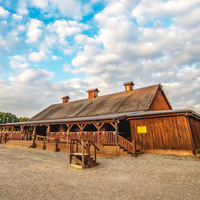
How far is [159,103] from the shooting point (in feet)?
62.0

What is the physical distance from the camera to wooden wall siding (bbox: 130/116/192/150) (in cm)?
994

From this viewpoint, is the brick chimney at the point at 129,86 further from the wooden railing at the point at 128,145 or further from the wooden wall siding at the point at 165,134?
the wooden railing at the point at 128,145

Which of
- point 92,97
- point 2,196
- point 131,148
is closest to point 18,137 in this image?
point 92,97

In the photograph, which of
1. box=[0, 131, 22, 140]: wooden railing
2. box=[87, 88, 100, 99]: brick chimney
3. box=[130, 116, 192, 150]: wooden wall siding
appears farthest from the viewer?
box=[87, 88, 100, 99]: brick chimney

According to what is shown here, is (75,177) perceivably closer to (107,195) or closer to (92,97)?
(107,195)

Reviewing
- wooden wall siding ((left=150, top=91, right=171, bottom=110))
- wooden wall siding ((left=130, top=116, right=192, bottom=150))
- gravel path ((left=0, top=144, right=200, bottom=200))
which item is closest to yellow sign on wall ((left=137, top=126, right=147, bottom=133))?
wooden wall siding ((left=130, top=116, right=192, bottom=150))

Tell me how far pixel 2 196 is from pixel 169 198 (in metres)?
4.43

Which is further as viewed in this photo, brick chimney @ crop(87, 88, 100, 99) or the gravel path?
brick chimney @ crop(87, 88, 100, 99)

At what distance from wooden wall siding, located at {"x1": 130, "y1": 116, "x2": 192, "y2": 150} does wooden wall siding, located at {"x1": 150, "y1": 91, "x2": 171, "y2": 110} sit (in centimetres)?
555

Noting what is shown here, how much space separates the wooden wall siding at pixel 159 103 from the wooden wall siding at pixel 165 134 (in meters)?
5.55

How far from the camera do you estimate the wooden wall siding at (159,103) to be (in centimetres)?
1742

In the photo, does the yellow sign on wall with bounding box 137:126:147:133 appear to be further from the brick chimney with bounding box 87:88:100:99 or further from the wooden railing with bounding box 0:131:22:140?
the wooden railing with bounding box 0:131:22:140

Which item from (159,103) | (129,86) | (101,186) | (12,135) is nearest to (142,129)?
(101,186)

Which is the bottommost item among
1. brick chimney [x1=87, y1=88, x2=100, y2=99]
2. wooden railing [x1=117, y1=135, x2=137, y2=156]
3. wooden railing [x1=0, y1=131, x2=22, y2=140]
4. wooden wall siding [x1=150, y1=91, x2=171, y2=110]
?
wooden railing [x1=117, y1=135, x2=137, y2=156]
